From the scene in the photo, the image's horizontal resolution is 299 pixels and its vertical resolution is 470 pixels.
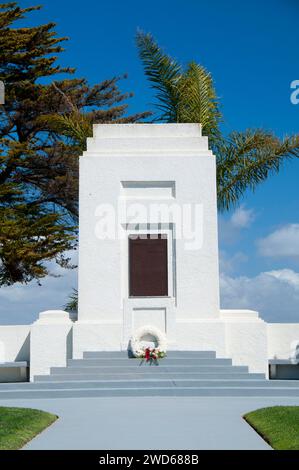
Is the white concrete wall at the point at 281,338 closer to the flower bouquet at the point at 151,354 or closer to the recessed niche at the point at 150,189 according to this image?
the flower bouquet at the point at 151,354

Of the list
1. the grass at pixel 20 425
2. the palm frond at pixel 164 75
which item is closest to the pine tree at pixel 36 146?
the palm frond at pixel 164 75

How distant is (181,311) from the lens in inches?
710

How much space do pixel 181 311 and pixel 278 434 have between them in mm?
9285

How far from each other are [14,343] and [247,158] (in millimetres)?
9594

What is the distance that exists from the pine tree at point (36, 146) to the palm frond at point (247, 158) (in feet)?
21.8

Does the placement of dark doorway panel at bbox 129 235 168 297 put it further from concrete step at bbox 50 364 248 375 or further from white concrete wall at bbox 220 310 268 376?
concrete step at bbox 50 364 248 375

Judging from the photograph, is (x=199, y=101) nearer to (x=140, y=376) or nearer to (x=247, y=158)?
(x=247, y=158)

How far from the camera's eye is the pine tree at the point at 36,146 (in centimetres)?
2677

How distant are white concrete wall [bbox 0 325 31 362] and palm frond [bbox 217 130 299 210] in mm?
8068

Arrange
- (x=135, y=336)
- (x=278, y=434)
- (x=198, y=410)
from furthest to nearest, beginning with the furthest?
1. (x=135, y=336)
2. (x=198, y=410)
3. (x=278, y=434)

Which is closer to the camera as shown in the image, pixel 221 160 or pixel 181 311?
pixel 181 311
